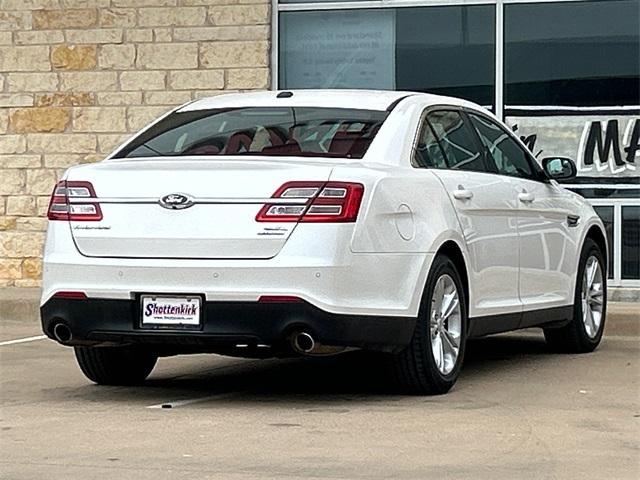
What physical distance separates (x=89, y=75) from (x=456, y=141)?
654 cm

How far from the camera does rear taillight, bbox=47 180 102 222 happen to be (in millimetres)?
7656

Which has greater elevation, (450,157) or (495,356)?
(450,157)

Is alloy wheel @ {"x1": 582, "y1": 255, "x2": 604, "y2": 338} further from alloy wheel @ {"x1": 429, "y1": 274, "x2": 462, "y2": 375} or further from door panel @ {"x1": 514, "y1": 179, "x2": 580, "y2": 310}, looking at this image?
alloy wheel @ {"x1": 429, "y1": 274, "x2": 462, "y2": 375}

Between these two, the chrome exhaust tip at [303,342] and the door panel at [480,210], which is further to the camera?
the door panel at [480,210]

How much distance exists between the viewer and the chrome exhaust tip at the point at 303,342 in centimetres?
730

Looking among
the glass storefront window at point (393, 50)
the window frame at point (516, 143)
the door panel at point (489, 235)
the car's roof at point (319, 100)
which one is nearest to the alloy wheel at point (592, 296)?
the window frame at point (516, 143)

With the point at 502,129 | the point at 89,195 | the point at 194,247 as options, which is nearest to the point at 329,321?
the point at 194,247

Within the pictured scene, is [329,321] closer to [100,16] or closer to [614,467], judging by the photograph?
[614,467]

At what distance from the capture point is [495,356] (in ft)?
33.2

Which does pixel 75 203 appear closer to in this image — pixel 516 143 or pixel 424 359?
pixel 424 359

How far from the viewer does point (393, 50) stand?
1405cm

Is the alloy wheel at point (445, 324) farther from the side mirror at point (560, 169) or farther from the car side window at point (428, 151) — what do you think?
the side mirror at point (560, 169)

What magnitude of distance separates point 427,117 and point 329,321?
1684 millimetres

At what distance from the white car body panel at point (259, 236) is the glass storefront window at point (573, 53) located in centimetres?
563
